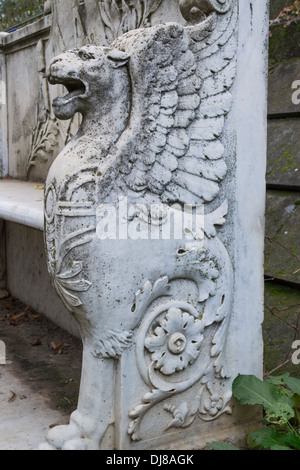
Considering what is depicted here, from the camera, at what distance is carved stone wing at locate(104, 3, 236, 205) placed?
193 centimetres

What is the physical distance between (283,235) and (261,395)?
1.40m

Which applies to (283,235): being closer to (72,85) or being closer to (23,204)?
(23,204)

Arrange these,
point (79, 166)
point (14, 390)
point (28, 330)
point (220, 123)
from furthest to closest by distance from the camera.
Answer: point (28, 330), point (14, 390), point (220, 123), point (79, 166)

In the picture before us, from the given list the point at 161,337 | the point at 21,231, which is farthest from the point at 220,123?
the point at 21,231

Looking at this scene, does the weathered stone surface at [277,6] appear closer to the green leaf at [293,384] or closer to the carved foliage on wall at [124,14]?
the carved foliage on wall at [124,14]

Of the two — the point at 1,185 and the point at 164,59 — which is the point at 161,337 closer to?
the point at 164,59

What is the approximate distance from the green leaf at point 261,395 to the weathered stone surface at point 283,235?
1068 millimetres

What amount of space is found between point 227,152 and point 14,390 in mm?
1410

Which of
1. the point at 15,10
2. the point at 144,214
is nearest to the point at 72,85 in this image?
the point at 144,214

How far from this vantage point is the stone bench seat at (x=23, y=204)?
249 centimetres

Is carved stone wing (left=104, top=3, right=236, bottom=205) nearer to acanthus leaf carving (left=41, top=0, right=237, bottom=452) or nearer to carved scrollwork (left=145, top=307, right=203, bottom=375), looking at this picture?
acanthus leaf carving (left=41, top=0, right=237, bottom=452)

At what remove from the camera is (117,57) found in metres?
1.92

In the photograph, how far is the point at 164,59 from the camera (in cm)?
194

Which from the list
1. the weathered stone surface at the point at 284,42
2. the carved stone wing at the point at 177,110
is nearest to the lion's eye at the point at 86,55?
the carved stone wing at the point at 177,110
